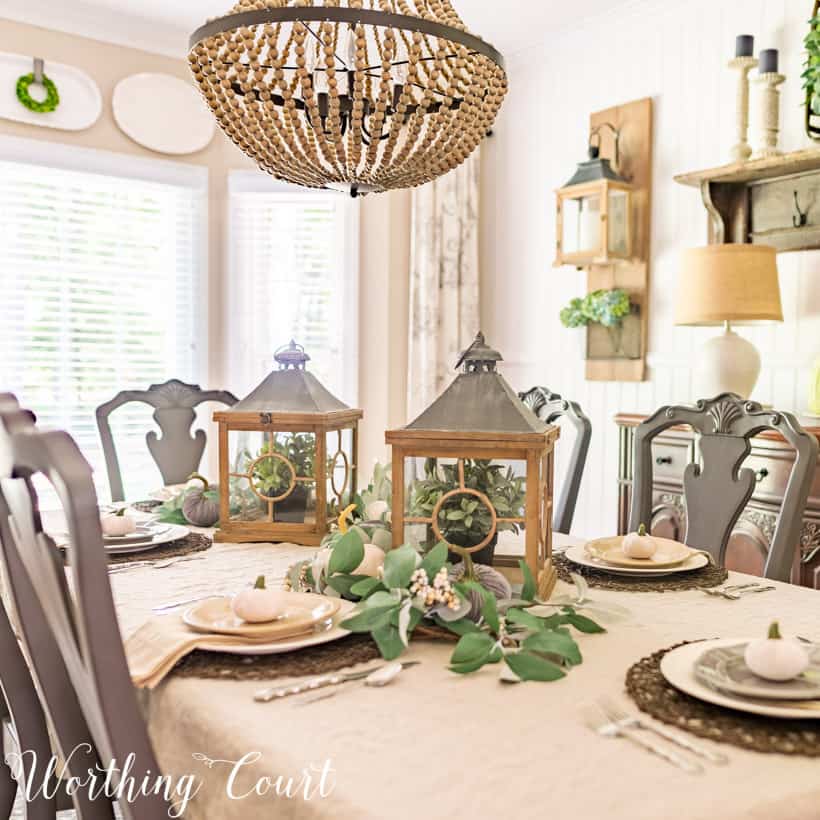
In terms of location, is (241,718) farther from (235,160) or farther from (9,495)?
(235,160)

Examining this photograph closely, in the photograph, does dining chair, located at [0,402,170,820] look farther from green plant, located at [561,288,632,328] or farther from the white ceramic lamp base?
green plant, located at [561,288,632,328]

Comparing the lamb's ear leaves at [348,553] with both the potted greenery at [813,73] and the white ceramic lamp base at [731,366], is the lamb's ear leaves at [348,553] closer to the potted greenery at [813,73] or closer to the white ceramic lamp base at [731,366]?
the white ceramic lamp base at [731,366]

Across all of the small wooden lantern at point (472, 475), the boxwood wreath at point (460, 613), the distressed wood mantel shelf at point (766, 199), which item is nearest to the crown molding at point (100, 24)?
the distressed wood mantel shelf at point (766, 199)

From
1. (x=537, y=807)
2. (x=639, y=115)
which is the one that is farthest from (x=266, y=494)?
(x=639, y=115)

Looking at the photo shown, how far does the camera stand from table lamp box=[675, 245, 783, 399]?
2832 millimetres

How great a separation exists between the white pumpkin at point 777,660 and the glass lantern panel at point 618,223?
2.79 metres

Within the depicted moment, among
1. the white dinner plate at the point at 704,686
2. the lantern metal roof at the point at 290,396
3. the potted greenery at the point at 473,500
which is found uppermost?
the lantern metal roof at the point at 290,396

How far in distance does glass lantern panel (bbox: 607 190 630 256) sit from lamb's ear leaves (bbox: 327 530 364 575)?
2.59m

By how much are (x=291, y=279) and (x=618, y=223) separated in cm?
153

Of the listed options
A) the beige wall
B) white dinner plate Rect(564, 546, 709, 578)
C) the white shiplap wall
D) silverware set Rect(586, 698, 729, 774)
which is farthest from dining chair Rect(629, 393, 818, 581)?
the beige wall

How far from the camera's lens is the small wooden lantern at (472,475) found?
1345 millimetres

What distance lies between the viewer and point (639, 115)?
3656 millimetres

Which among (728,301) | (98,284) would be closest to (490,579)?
(728,301)

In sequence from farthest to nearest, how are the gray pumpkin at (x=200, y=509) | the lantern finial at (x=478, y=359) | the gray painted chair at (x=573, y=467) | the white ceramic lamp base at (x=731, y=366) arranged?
1. the white ceramic lamp base at (x=731, y=366)
2. the gray painted chair at (x=573, y=467)
3. the gray pumpkin at (x=200, y=509)
4. the lantern finial at (x=478, y=359)
